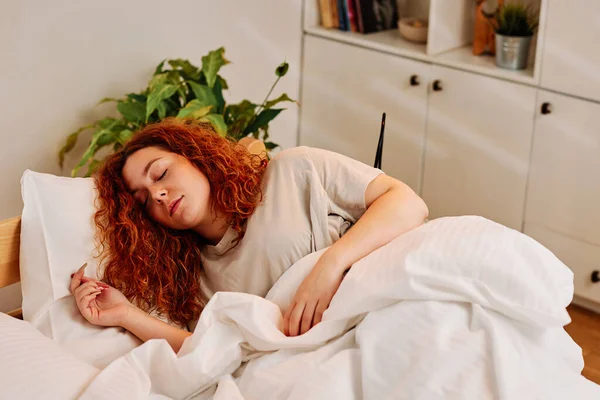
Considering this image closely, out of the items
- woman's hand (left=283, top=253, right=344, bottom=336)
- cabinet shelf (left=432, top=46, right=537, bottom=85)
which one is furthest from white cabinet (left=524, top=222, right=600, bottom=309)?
woman's hand (left=283, top=253, right=344, bottom=336)

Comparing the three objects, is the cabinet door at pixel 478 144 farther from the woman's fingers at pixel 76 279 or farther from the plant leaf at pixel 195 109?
the woman's fingers at pixel 76 279

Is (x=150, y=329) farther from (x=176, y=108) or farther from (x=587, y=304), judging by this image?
(x=587, y=304)

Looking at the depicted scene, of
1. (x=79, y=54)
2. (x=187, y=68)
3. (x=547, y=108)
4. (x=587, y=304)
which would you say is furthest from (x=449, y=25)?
(x=79, y=54)

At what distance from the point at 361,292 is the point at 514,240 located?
30cm

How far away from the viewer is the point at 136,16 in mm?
2623

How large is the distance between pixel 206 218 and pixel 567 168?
54.1 inches

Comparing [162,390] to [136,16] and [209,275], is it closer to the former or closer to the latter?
[209,275]

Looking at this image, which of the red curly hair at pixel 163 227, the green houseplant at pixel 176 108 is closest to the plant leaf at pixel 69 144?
the green houseplant at pixel 176 108

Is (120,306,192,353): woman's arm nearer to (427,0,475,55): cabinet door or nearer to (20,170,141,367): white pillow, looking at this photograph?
(20,170,141,367): white pillow

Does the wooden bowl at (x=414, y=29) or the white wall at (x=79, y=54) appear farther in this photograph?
the wooden bowl at (x=414, y=29)

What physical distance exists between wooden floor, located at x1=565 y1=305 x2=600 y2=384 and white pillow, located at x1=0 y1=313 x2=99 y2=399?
1606 mm

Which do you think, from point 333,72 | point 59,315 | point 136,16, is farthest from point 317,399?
point 333,72

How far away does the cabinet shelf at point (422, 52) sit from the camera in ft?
8.97

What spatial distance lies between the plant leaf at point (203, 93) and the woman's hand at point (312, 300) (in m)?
1.05
